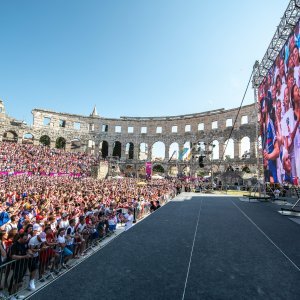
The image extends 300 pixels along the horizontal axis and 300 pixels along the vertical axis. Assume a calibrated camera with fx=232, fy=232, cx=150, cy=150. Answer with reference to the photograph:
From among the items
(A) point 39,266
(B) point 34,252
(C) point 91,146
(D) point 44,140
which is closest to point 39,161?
(C) point 91,146

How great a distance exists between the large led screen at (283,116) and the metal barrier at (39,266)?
42.5 ft

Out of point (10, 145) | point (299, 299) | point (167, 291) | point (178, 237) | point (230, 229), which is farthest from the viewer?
point (10, 145)

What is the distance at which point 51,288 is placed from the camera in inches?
217

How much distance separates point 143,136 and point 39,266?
165 feet

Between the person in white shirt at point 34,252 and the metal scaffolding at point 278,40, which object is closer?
the person in white shirt at point 34,252

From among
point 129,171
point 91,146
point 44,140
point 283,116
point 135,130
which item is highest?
point 135,130

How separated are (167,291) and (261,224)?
8.55 meters

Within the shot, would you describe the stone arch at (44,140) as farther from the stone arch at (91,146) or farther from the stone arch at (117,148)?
the stone arch at (117,148)

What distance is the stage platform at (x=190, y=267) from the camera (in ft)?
17.2

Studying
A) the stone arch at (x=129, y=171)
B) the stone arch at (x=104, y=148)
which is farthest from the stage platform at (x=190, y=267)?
the stone arch at (x=104, y=148)

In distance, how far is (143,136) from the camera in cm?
5647

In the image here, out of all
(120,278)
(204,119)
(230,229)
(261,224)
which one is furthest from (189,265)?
(204,119)

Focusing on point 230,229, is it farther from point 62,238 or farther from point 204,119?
point 204,119

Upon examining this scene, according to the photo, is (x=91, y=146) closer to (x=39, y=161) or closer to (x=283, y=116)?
(x=39, y=161)
